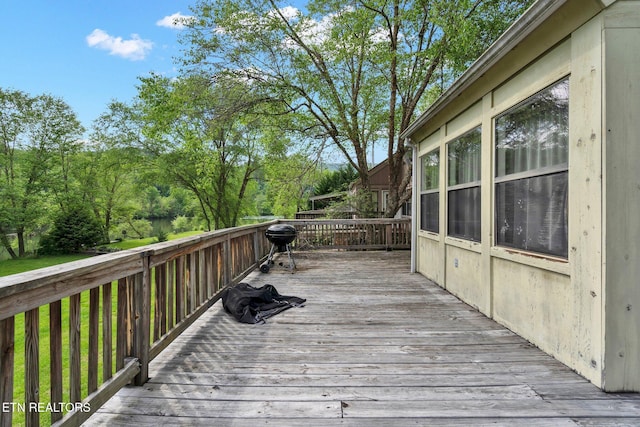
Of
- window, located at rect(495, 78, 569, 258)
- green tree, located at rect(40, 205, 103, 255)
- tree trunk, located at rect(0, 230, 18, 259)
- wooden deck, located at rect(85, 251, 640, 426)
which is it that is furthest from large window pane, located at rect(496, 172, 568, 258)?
tree trunk, located at rect(0, 230, 18, 259)

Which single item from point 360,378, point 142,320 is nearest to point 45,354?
point 142,320

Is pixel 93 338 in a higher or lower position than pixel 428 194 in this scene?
lower

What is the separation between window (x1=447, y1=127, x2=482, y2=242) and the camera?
3.78 m

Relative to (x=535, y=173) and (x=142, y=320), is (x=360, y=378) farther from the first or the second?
(x=535, y=173)

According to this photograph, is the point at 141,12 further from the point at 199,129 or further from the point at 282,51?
the point at 282,51

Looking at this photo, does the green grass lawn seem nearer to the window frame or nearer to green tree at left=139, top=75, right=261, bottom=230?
the window frame

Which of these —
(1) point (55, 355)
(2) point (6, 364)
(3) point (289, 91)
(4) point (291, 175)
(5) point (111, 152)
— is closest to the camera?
(2) point (6, 364)

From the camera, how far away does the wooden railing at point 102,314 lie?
4.30ft

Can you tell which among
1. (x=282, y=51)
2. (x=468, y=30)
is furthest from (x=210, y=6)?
(x=468, y=30)

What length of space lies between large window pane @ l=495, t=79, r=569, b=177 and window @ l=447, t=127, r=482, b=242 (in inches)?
19.3

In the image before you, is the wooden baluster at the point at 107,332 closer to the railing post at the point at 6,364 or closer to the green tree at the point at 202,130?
the railing post at the point at 6,364

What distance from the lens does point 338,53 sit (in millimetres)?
10203

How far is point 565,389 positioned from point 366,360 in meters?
1.23

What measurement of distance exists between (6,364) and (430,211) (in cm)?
514
